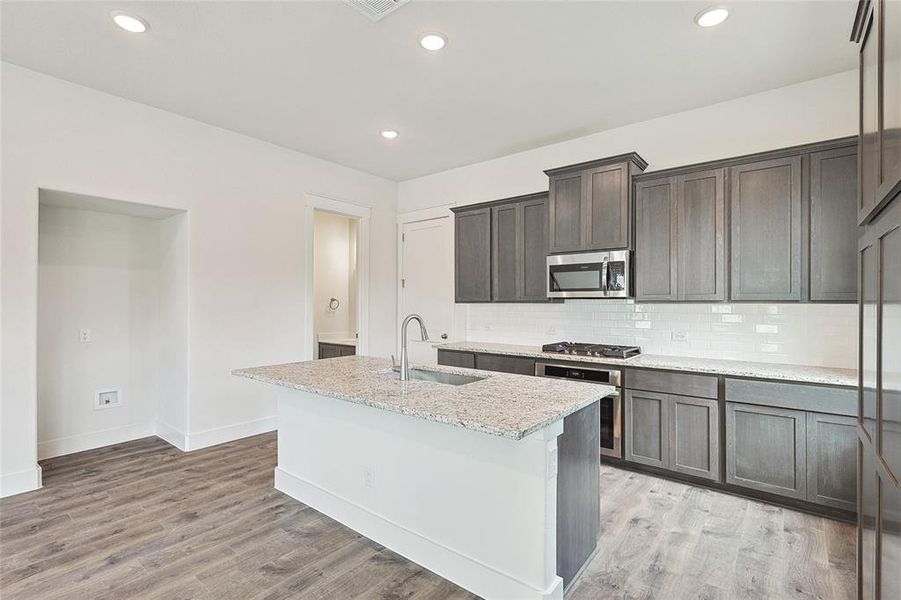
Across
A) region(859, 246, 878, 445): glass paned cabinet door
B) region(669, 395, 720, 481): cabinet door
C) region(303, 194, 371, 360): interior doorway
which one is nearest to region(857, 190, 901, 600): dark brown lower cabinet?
region(859, 246, 878, 445): glass paned cabinet door

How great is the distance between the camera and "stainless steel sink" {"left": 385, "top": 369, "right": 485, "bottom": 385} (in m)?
2.63

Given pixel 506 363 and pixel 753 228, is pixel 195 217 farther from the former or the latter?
pixel 753 228

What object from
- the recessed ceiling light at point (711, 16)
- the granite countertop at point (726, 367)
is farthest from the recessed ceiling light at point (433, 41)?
the granite countertop at point (726, 367)

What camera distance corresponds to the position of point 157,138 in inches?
145

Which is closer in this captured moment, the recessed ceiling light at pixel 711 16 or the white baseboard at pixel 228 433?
the recessed ceiling light at pixel 711 16

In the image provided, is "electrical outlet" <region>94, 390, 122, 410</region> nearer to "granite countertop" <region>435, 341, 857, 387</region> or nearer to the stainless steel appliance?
"granite countertop" <region>435, 341, 857, 387</region>

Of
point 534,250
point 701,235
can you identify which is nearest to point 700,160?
point 701,235

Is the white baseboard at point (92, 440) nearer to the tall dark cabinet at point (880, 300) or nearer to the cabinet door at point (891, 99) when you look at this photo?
the tall dark cabinet at point (880, 300)

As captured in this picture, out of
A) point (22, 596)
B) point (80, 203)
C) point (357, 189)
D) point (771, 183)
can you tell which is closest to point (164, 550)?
point (22, 596)

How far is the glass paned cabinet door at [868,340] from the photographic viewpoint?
136 cm

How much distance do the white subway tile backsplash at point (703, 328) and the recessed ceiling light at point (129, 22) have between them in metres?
3.66

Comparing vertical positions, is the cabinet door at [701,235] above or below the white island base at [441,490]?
above

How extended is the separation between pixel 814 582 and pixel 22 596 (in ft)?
11.9

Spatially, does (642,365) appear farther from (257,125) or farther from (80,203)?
(80,203)
